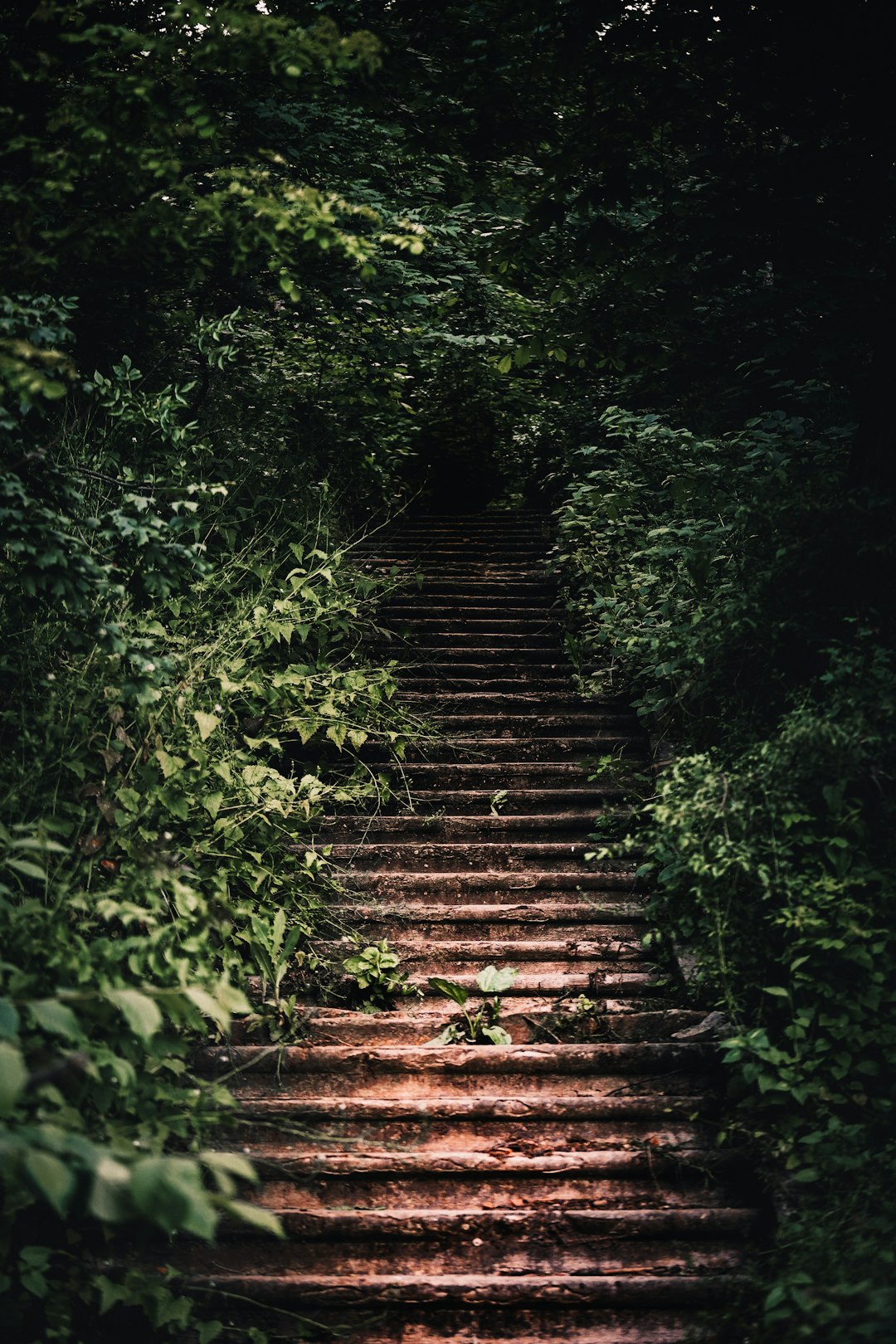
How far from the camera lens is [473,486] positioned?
11406 millimetres

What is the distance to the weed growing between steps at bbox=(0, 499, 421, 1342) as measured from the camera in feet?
5.29

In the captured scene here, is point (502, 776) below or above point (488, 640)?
below

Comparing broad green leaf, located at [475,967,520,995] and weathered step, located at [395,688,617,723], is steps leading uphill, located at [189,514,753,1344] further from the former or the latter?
weathered step, located at [395,688,617,723]

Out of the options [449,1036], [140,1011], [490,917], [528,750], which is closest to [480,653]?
[528,750]

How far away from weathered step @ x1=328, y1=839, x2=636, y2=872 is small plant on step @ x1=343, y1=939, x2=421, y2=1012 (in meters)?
0.88

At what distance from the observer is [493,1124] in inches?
128

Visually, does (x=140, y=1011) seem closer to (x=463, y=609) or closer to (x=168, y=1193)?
(x=168, y=1193)

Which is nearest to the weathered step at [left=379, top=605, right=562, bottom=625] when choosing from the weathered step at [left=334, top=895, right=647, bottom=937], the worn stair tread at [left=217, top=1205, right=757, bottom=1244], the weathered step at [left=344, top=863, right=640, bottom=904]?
the weathered step at [left=344, top=863, right=640, bottom=904]

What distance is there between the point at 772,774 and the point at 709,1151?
4.10ft

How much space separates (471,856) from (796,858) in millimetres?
1976

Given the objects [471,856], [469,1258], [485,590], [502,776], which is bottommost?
[469,1258]

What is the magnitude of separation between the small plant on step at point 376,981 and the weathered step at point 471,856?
88cm

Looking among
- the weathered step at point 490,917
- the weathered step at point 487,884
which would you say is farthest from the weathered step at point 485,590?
the weathered step at point 490,917

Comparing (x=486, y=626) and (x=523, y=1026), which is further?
(x=486, y=626)
